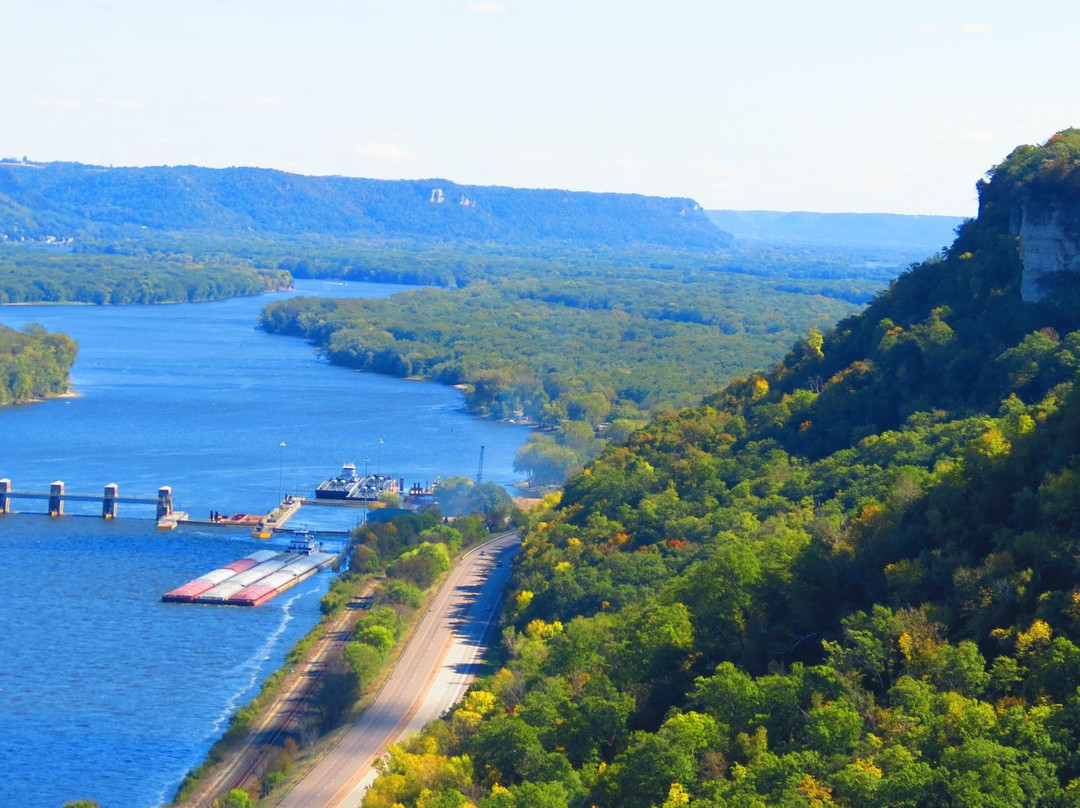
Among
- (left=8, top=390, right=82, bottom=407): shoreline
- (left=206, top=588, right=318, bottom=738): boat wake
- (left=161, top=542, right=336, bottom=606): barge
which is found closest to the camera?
(left=206, top=588, right=318, bottom=738): boat wake

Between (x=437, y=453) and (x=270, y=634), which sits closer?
(x=270, y=634)

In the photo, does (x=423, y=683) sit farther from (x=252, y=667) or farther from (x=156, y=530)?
(x=156, y=530)

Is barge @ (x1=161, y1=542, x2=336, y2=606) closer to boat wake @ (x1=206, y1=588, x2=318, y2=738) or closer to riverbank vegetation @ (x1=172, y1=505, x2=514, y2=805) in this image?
boat wake @ (x1=206, y1=588, x2=318, y2=738)

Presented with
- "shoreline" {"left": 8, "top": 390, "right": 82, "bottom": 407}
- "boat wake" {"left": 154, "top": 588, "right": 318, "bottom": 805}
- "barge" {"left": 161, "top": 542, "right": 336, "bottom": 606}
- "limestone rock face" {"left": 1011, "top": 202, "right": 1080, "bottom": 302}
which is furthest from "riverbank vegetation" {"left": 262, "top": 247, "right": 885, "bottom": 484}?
"limestone rock face" {"left": 1011, "top": 202, "right": 1080, "bottom": 302}

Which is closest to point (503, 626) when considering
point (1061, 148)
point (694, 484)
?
point (694, 484)

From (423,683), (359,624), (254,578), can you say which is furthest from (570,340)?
(423,683)

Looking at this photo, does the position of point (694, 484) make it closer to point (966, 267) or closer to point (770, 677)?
point (966, 267)
